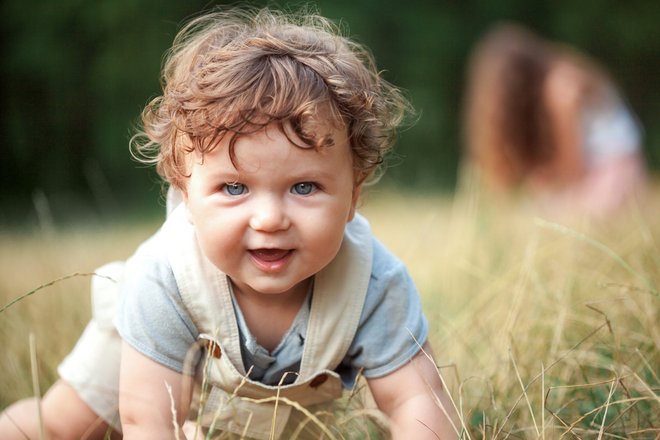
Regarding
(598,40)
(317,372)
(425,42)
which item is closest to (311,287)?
(317,372)

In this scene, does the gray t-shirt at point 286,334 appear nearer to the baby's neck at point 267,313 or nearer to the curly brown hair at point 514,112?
the baby's neck at point 267,313

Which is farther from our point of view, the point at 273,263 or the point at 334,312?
the point at 334,312

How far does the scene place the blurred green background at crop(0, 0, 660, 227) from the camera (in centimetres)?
686

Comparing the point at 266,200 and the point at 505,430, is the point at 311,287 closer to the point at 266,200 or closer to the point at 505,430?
the point at 266,200

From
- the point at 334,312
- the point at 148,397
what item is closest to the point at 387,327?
the point at 334,312

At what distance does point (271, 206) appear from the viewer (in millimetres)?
1309

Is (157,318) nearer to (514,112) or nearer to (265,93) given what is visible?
(265,93)

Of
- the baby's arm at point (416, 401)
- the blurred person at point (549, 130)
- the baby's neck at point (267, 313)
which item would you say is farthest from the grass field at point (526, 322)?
the blurred person at point (549, 130)

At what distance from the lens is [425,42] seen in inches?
293

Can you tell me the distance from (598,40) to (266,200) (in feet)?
22.7

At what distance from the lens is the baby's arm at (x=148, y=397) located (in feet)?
4.57

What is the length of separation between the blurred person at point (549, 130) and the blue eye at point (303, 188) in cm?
A: 298

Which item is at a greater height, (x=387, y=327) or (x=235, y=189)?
(x=235, y=189)

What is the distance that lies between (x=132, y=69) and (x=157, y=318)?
19.7 feet
